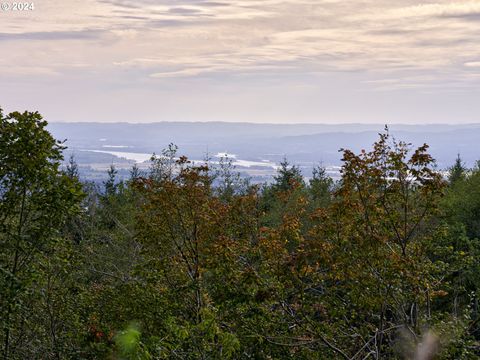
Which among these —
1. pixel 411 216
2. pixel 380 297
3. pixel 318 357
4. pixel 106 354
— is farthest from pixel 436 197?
pixel 106 354

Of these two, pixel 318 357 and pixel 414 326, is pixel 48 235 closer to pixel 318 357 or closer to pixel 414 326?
pixel 318 357

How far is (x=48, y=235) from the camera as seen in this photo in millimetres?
10484

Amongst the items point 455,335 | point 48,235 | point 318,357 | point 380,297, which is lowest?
point 318,357

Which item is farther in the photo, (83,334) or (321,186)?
(321,186)

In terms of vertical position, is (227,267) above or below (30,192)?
below

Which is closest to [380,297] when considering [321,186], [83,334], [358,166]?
A: [358,166]

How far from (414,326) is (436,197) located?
2.77 meters

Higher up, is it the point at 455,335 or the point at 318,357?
the point at 455,335

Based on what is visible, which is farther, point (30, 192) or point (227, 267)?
point (227, 267)

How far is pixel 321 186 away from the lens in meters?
50.8

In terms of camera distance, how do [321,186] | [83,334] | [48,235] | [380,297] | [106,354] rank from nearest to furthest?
[48,235] < [380,297] < [106,354] < [83,334] < [321,186]

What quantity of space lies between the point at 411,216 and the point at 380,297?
7.44ft

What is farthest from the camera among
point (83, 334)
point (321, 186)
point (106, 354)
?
point (321, 186)

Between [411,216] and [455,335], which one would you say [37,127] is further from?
[455,335]
